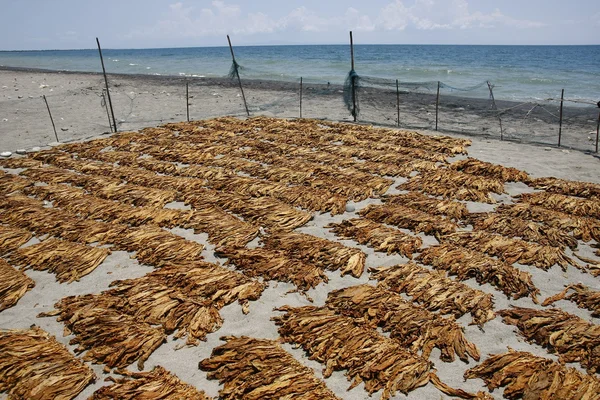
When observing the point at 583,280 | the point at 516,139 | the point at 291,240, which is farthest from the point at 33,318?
the point at 516,139

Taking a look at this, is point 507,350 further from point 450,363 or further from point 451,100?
point 451,100

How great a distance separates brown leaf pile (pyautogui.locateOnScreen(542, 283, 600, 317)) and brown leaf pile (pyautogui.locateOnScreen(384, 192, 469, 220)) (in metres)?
2.19

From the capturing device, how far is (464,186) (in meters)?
8.37

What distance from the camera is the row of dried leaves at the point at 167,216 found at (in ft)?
21.3

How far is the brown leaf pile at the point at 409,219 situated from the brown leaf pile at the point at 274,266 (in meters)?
1.97

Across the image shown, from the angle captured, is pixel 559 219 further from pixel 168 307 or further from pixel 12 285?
pixel 12 285

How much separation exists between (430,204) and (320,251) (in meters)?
2.67

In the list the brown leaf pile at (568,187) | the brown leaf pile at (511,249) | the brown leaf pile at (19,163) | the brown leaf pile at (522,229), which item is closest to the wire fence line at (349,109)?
the brown leaf pile at (568,187)

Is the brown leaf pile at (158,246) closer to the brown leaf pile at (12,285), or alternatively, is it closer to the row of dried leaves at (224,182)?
the brown leaf pile at (12,285)

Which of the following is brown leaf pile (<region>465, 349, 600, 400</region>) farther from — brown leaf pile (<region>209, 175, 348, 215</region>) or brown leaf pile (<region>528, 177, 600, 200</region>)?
brown leaf pile (<region>528, 177, 600, 200</region>)

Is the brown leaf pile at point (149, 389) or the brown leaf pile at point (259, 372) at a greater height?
the brown leaf pile at point (149, 389)

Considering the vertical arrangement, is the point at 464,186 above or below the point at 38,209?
below

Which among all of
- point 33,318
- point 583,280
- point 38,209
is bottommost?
point 583,280

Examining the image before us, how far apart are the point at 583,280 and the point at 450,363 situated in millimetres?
2648
